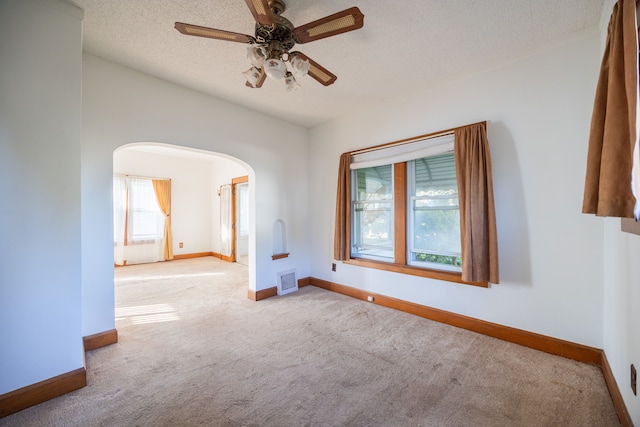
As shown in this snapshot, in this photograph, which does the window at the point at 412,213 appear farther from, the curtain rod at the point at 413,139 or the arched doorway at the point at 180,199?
the arched doorway at the point at 180,199

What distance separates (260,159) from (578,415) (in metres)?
3.86

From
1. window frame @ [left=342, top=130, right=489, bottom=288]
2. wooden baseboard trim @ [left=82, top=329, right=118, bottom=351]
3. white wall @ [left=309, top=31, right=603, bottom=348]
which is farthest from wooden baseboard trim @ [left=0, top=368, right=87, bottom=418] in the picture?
white wall @ [left=309, top=31, right=603, bottom=348]

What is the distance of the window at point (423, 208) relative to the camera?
2449mm

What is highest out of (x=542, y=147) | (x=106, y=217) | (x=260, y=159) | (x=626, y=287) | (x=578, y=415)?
(x=260, y=159)

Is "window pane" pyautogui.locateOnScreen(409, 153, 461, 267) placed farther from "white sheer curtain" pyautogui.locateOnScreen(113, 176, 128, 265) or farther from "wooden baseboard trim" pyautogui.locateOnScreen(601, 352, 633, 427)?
"white sheer curtain" pyautogui.locateOnScreen(113, 176, 128, 265)

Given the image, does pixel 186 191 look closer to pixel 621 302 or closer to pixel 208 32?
pixel 208 32

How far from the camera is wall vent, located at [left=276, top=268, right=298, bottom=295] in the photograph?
3.84m

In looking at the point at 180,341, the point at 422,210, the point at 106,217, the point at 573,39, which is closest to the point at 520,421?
the point at 422,210

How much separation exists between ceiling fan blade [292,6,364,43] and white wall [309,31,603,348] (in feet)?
6.11

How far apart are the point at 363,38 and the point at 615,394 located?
308 centimetres

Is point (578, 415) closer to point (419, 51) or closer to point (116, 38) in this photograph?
point (419, 51)

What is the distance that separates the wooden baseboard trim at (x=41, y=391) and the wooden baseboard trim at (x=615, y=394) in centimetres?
343

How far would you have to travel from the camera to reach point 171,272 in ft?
17.3

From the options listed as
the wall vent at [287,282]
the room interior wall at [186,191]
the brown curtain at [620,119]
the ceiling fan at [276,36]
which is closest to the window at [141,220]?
the room interior wall at [186,191]
